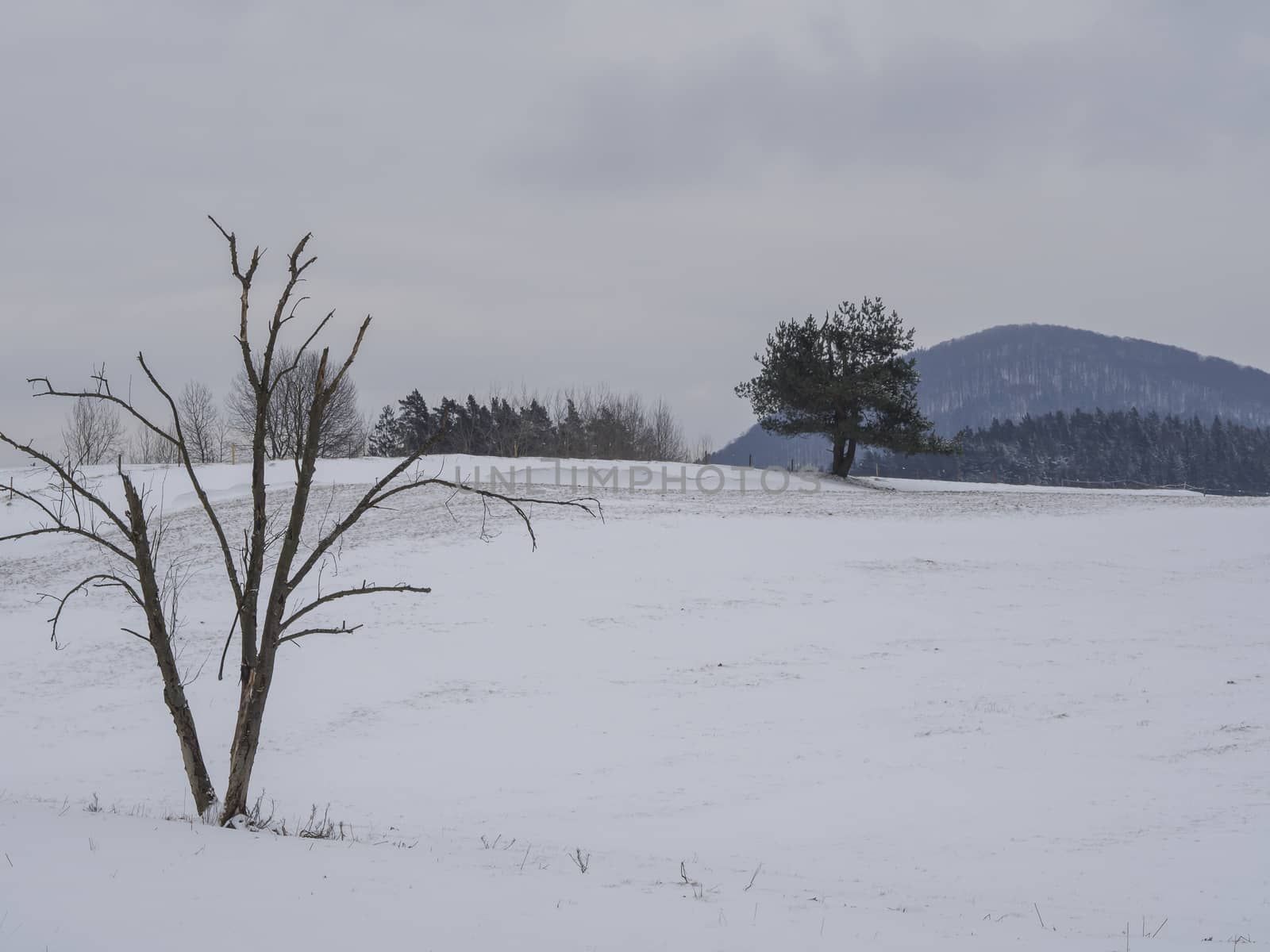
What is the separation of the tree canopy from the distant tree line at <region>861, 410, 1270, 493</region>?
52.9 m

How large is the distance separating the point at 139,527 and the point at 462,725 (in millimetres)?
7450

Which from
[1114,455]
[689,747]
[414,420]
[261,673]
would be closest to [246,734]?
[261,673]

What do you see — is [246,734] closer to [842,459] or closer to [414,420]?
[842,459]

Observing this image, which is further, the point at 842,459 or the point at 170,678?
the point at 842,459

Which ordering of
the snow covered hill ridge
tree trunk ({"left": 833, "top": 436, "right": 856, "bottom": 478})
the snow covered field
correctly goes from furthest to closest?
tree trunk ({"left": 833, "top": 436, "right": 856, "bottom": 478}), the snow covered hill ridge, the snow covered field

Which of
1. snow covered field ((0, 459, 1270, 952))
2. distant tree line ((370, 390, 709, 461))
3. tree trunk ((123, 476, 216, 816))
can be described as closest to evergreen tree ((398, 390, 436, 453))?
distant tree line ((370, 390, 709, 461))

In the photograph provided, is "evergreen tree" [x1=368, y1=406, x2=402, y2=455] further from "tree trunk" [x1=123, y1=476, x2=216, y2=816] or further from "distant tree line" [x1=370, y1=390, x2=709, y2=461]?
"tree trunk" [x1=123, y1=476, x2=216, y2=816]

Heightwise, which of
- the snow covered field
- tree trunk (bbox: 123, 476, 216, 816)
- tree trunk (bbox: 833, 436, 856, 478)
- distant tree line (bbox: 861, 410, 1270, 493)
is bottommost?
the snow covered field

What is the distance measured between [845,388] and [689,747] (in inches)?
1203

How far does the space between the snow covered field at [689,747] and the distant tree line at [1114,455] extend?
76244 millimetres

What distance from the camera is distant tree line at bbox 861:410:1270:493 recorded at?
332ft

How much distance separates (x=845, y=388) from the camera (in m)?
40.0

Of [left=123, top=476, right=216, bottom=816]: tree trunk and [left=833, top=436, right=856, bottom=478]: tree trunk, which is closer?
[left=123, top=476, right=216, bottom=816]: tree trunk

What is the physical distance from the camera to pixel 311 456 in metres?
6.42
